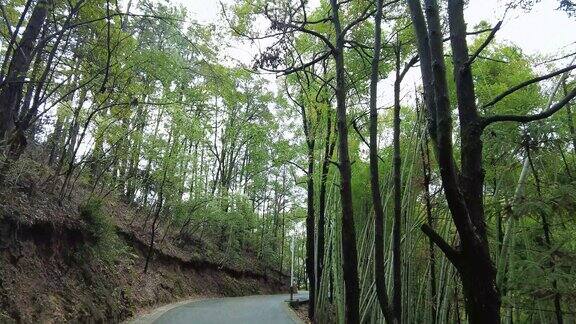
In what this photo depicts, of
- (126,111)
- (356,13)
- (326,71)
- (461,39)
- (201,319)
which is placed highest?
(326,71)

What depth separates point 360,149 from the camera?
9.76 meters

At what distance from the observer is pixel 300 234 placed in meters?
30.3

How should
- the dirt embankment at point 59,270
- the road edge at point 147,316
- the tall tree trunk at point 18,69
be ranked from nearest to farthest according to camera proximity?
the tall tree trunk at point 18,69
the dirt embankment at point 59,270
the road edge at point 147,316

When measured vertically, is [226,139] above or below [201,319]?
above

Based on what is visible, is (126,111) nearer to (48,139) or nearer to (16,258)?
(16,258)

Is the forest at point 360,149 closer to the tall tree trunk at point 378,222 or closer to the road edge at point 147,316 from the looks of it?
the tall tree trunk at point 378,222

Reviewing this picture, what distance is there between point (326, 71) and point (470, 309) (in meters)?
8.57

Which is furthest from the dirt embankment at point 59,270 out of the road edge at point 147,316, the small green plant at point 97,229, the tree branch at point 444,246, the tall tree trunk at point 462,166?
the tall tree trunk at point 462,166

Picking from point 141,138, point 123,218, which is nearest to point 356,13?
point 141,138

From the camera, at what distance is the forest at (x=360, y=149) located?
246 centimetres

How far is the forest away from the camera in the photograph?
8.05 feet

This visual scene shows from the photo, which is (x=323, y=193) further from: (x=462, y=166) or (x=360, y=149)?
(x=462, y=166)

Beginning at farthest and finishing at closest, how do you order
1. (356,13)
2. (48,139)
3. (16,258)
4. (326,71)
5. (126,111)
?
(48,139) → (326,71) → (126,111) → (356,13) → (16,258)

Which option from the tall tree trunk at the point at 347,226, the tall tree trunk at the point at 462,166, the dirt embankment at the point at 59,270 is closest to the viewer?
the tall tree trunk at the point at 462,166
